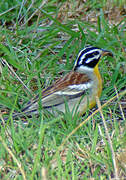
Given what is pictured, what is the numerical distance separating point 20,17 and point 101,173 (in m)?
3.43

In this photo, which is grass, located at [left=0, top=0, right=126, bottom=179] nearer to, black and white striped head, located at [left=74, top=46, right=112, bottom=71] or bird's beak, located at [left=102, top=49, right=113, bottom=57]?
bird's beak, located at [left=102, top=49, right=113, bottom=57]

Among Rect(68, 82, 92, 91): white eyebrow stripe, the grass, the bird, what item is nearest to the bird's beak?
the bird

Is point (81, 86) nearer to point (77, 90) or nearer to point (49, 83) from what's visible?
point (77, 90)

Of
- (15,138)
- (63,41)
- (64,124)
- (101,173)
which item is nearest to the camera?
(101,173)

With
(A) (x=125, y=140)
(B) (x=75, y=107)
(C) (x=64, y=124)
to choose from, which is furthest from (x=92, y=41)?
(A) (x=125, y=140)

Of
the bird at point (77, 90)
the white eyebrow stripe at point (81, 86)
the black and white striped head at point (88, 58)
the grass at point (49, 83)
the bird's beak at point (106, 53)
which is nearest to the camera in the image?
the grass at point (49, 83)

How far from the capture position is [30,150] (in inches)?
136

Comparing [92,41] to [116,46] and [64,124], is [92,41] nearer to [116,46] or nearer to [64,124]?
[116,46]

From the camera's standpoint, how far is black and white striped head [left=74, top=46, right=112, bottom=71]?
502cm

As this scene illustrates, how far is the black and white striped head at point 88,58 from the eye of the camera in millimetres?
5016

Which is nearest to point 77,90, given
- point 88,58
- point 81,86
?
point 81,86

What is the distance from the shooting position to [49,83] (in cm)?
522

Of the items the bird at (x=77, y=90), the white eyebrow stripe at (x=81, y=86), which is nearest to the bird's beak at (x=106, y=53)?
the bird at (x=77, y=90)

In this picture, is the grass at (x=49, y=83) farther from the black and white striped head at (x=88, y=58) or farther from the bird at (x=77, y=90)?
the black and white striped head at (x=88, y=58)
